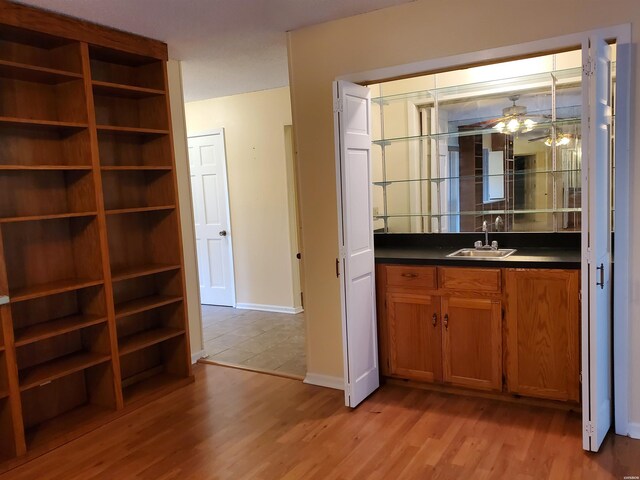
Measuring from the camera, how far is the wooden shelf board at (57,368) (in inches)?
111

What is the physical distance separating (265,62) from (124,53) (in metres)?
1.18

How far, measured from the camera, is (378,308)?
3.43m

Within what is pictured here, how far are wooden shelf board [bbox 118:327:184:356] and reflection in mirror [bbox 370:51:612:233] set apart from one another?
71.1 inches

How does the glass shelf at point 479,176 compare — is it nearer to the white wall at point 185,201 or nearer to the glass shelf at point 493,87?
the glass shelf at point 493,87

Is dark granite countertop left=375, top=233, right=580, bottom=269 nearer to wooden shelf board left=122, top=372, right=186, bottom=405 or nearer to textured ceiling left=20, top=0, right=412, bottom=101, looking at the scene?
textured ceiling left=20, top=0, right=412, bottom=101

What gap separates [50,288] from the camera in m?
2.89

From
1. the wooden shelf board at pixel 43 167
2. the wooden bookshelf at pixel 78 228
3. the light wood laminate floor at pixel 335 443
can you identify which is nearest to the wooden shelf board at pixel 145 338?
the wooden bookshelf at pixel 78 228

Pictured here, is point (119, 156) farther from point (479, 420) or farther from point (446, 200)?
point (479, 420)

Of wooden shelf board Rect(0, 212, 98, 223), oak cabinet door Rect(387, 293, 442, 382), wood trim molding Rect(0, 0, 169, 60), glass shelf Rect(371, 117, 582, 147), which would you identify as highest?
wood trim molding Rect(0, 0, 169, 60)

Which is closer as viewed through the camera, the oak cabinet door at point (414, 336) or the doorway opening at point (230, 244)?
the oak cabinet door at point (414, 336)

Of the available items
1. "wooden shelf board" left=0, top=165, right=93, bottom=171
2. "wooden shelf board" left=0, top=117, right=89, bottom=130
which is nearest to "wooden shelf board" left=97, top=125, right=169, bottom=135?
"wooden shelf board" left=0, top=117, right=89, bottom=130

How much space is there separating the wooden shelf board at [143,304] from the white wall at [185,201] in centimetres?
37

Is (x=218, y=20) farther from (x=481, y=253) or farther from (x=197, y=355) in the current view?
(x=197, y=355)

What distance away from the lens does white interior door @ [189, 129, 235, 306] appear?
5.79 metres
